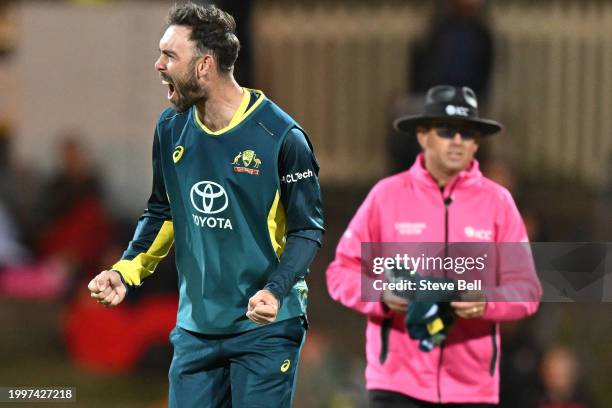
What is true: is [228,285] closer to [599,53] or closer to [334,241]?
[334,241]

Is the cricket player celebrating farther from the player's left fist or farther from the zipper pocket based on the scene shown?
the zipper pocket

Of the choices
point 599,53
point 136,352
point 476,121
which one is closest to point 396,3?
point 599,53

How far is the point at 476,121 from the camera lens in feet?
19.1

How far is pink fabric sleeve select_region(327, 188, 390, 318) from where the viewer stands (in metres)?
5.77

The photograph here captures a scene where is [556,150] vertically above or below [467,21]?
below

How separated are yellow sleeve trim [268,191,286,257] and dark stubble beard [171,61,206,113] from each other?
450 mm

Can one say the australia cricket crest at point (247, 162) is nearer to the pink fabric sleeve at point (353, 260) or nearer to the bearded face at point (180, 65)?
the bearded face at point (180, 65)

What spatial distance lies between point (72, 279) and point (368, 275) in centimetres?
506

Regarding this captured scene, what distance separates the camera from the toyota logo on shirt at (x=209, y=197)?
4.97 m

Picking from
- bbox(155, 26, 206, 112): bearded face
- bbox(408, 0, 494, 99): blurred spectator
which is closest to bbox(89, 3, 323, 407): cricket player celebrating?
bbox(155, 26, 206, 112): bearded face

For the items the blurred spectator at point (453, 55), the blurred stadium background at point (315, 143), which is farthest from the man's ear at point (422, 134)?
the blurred spectator at point (453, 55)

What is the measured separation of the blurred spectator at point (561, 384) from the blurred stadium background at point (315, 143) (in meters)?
0.01

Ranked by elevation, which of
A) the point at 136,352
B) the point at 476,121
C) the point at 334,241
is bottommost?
the point at 136,352

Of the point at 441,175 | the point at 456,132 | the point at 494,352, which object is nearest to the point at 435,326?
the point at 494,352
